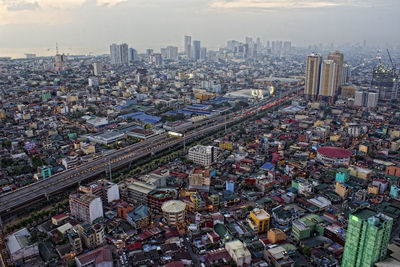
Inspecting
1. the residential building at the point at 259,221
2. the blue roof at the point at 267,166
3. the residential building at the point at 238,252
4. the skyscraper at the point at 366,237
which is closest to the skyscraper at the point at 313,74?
the blue roof at the point at 267,166

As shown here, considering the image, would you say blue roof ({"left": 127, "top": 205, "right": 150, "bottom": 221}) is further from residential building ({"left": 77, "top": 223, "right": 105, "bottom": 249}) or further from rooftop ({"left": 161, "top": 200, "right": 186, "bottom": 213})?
residential building ({"left": 77, "top": 223, "right": 105, "bottom": 249})

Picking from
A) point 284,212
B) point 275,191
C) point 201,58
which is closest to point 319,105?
point 275,191

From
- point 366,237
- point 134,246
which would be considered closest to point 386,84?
point 366,237

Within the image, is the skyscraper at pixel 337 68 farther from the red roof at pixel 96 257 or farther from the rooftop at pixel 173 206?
the red roof at pixel 96 257

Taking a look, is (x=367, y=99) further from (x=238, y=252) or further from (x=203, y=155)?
(x=238, y=252)

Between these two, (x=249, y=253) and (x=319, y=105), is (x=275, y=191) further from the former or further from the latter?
(x=319, y=105)

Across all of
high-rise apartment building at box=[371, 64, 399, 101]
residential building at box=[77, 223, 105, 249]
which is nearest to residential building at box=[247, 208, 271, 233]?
residential building at box=[77, 223, 105, 249]
